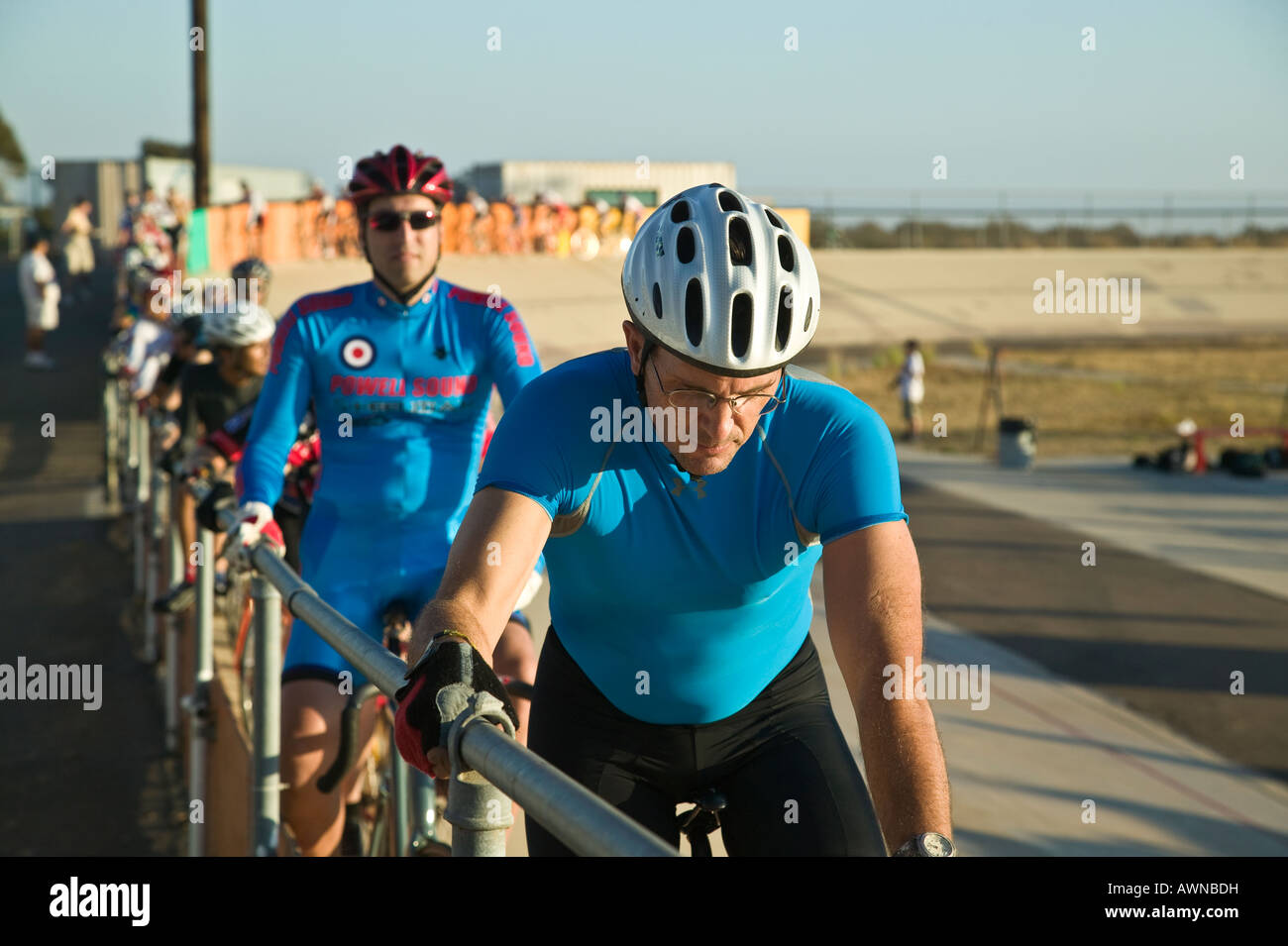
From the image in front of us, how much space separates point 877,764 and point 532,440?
817 millimetres

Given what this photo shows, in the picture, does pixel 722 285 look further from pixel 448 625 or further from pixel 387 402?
pixel 387 402

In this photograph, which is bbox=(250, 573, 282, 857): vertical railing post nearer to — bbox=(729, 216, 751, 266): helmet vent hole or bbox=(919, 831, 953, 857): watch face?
bbox=(729, 216, 751, 266): helmet vent hole

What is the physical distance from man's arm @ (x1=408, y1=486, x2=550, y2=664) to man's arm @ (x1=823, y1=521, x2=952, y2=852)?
529 mm

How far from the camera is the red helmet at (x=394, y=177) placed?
395 cm

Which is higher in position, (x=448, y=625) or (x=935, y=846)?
(x=448, y=625)

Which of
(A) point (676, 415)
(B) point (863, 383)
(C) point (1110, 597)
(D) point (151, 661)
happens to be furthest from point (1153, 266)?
(A) point (676, 415)

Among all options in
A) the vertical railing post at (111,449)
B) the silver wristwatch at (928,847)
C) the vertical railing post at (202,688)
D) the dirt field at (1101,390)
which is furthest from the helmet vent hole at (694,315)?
the dirt field at (1101,390)

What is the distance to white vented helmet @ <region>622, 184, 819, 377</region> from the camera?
7.37 feet

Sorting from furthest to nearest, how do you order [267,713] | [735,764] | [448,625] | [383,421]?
1. [383,421]
2. [267,713]
3. [735,764]
4. [448,625]

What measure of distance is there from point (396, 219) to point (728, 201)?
1823mm

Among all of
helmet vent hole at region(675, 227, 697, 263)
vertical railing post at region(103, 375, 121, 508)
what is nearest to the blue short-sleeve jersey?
helmet vent hole at region(675, 227, 697, 263)

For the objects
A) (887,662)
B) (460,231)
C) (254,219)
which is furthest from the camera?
(460,231)

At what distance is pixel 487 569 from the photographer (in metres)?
2.20

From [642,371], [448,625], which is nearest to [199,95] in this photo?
[642,371]
